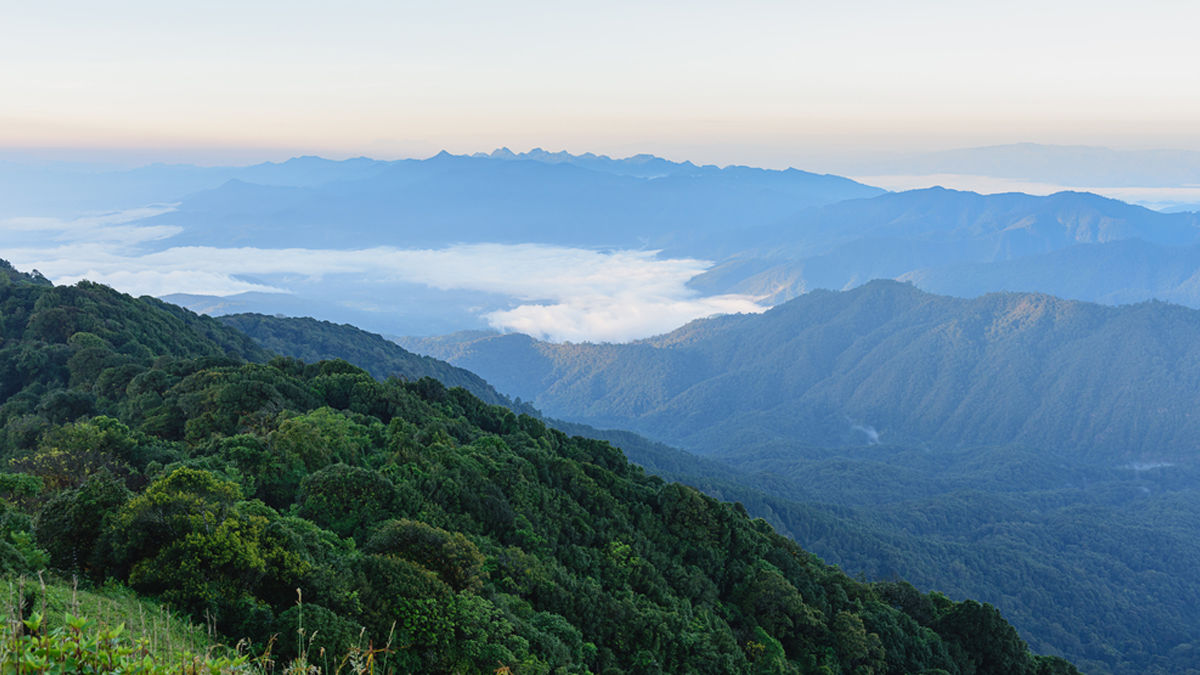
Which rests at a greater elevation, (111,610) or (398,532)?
(111,610)

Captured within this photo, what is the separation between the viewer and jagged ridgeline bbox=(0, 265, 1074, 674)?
1791 cm

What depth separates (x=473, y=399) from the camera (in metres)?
54.7

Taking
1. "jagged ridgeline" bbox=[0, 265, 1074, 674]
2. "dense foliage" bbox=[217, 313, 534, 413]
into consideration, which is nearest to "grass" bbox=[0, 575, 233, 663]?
"jagged ridgeline" bbox=[0, 265, 1074, 674]

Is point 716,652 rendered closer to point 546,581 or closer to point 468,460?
point 546,581

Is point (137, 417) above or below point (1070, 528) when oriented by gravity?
above

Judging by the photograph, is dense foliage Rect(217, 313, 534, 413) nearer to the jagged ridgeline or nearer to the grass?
the jagged ridgeline

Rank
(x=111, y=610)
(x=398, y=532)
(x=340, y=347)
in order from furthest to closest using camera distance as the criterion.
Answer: (x=340, y=347) → (x=398, y=532) → (x=111, y=610)

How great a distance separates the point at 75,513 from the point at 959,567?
113 meters

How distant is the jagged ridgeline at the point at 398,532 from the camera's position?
1791 cm

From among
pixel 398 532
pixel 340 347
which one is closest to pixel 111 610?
pixel 398 532

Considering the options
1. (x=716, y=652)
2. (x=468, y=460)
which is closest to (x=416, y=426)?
(x=468, y=460)

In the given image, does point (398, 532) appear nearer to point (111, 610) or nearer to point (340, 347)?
point (111, 610)

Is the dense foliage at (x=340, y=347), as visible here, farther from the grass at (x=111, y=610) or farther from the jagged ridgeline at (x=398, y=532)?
the grass at (x=111, y=610)

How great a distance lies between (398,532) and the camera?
22.8m
